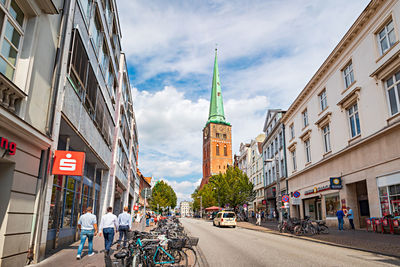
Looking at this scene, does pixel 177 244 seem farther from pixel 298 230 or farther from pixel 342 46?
pixel 342 46

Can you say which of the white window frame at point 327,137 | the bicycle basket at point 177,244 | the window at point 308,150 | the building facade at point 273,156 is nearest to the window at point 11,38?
the bicycle basket at point 177,244

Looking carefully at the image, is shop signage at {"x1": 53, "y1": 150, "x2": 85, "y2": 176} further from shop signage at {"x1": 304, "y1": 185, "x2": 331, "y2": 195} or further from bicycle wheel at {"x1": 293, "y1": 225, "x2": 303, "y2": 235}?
shop signage at {"x1": 304, "y1": 185, "x2": 331, "y2": 195}

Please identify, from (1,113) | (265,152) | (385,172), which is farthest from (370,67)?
(265,152)

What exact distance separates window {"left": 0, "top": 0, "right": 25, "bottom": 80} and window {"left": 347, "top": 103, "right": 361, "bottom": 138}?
20.5 m

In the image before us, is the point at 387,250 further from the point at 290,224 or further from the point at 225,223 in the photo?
the point at 225,223

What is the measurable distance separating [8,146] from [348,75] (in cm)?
2250

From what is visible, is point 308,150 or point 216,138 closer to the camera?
point 308,150

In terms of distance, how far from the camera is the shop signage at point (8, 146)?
6.66 metres

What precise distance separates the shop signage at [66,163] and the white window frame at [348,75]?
19.3 meters

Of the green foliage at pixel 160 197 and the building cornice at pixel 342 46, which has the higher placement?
the building cornice at pixel 342 46

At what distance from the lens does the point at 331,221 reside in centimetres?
2497

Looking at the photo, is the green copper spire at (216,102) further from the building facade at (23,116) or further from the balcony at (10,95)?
the balcony at (10,95)

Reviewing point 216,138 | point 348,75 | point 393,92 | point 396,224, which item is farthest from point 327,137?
point 216,138

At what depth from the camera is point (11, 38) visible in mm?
7543
